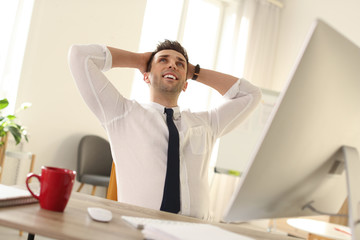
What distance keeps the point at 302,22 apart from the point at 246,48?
2.76 ft

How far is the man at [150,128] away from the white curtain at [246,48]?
3.62m

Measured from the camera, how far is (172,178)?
1.68 metres

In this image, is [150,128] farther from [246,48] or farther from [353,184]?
[246,48]

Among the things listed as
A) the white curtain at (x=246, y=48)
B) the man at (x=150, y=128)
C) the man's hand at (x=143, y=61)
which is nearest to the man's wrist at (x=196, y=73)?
the man at (x=150, y=128)

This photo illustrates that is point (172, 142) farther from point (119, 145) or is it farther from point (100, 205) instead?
point (100, 205)

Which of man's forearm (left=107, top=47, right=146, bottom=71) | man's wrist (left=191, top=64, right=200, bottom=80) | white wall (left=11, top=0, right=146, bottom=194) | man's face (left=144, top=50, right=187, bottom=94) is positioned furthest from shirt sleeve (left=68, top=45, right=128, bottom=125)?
white wall (left=11, top=0, right=146, bottom=194)

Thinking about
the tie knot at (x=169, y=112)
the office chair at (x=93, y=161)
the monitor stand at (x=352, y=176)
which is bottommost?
the office chair at (x=93, y=161)

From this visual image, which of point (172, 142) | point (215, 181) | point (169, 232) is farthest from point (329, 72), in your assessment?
point (215, 181)

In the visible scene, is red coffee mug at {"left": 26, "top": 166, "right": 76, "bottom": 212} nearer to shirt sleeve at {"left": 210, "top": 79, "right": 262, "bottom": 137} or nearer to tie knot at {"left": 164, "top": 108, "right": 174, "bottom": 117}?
tie knot at {"left": 164, "top": 108, "right": 174, "bottom": 117}

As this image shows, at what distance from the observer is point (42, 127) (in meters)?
4.27

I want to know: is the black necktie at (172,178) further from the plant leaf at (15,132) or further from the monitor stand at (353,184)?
the plant leaf at (15,132)

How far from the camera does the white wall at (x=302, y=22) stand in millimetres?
5172

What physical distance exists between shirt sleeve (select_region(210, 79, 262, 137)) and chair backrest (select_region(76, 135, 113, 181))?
8.03ft

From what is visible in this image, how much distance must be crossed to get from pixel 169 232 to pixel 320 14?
5.27 meters
